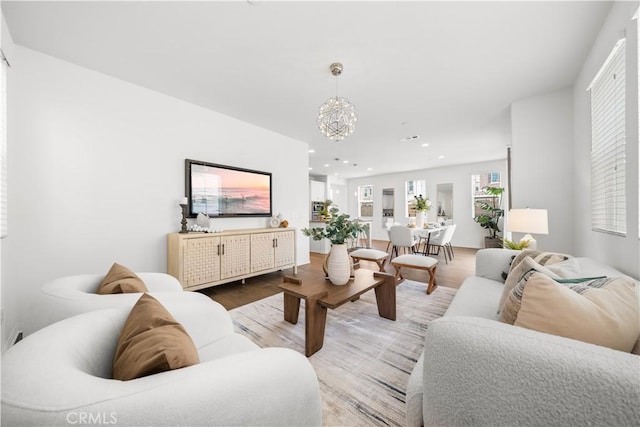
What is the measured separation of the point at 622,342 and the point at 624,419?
0.35 meters

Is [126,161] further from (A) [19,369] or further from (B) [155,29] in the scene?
(A) [19,369]

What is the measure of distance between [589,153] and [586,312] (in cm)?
247

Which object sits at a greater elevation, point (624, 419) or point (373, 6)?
point (373, 6)

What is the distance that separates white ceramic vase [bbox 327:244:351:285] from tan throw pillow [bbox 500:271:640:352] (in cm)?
140

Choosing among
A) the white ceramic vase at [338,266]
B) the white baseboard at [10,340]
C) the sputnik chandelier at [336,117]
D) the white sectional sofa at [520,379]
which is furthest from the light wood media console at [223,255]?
the white sectional sofa at [520,379]

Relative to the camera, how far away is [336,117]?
232 cm

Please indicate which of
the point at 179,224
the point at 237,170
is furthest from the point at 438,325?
the point at 237,170

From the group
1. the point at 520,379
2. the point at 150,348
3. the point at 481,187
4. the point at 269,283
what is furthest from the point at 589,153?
the point at 481,187

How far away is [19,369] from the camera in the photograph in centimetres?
52

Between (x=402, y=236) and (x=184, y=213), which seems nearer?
(x=184, y=213)

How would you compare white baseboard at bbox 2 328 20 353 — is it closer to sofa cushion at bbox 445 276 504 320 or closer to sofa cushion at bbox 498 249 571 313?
sofa cushion at bbox 445 276 504 320

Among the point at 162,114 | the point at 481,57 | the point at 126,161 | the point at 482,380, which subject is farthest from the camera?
the point at 162,114

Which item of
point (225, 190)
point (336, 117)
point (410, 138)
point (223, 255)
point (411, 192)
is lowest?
point (223, 255)

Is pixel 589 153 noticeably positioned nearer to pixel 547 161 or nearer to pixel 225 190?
pixel 547 161
